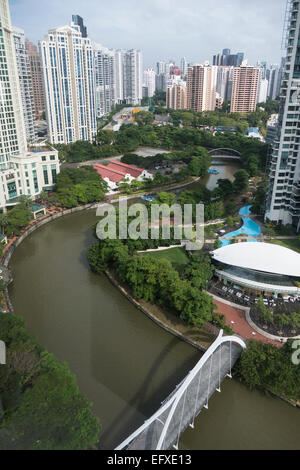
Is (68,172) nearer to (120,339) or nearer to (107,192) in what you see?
(107,192)

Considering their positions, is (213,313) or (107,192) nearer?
(213,313)

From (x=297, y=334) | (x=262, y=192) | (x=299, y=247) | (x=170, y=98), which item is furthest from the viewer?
(x=170, y=98)

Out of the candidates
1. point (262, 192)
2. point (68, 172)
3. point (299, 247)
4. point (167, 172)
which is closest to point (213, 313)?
point (299, 247)

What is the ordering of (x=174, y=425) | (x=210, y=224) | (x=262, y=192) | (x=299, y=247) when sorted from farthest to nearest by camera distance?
(x=262, y=192)
(x=210, y=224)
(x=299, y=247)
(x=174, y=425)

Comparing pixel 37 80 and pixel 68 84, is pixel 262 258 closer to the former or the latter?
pixel 68 84

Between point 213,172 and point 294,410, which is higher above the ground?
point 213,172

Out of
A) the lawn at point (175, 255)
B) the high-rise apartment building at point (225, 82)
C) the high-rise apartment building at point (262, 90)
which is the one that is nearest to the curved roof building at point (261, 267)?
the lawn at point (175, 255)

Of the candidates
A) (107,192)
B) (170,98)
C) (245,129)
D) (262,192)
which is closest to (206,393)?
(262,192)

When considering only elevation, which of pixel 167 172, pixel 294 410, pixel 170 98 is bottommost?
pixel 294 410
